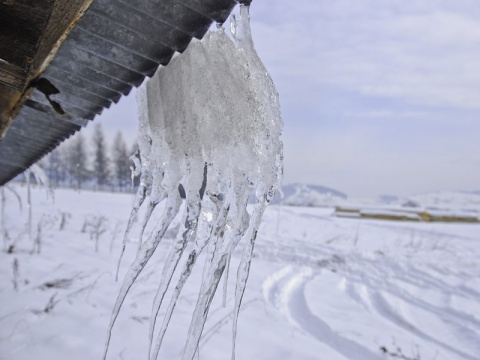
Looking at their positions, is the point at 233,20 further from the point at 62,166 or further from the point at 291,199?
the point at 62,166

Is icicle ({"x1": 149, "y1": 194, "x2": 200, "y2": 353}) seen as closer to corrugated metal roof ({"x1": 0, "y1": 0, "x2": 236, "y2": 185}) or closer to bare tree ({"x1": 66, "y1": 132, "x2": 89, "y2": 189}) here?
corrugated metal roof ({"x1": 0, "y1": 0, "x2": 236, "y2": 185})

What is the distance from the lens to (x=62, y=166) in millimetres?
45438

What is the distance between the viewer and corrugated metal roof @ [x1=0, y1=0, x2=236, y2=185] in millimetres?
1113

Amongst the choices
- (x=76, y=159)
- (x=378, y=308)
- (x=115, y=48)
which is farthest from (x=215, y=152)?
(x=76, y=159)

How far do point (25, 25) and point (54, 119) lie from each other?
0.92 metres

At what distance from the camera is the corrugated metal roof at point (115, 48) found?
111 cm

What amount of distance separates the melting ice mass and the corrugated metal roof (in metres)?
0.16

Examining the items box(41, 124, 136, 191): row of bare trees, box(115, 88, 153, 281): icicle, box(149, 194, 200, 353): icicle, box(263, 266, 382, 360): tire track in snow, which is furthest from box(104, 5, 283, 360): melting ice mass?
box(41, 124, 136, 191): row of bare trees

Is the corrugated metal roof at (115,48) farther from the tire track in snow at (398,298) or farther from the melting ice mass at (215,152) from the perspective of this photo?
the tire track in snow at (398,298)

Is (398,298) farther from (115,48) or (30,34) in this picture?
(30,34)

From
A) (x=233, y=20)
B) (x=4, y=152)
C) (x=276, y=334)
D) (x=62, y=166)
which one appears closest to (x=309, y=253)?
(x=276, y=334)

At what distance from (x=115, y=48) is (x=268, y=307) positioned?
369 cm

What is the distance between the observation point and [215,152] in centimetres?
146

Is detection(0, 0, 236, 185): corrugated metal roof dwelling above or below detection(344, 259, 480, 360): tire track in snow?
above
